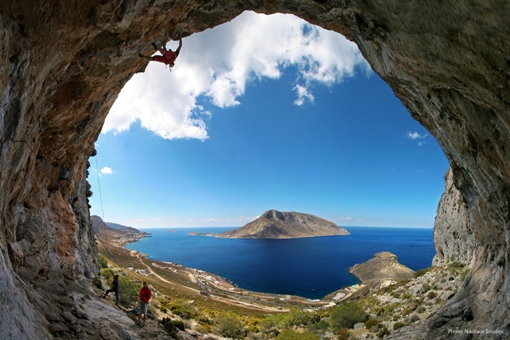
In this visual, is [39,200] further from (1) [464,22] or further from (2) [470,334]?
(2) [470,334]

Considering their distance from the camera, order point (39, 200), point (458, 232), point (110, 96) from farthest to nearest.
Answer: point (458, 232) < point (110, 96) < point (39, 200)

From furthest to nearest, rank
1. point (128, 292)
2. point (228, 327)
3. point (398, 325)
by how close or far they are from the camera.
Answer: point (228, 327) → point (128, 292) → point (398, 325)

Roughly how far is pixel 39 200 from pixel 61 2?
34.6ft

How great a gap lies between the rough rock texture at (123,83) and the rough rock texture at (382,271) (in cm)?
6122

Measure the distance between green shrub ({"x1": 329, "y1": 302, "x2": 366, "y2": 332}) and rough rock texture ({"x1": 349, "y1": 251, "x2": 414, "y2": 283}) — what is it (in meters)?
50.8

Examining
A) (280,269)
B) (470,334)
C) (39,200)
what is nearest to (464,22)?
(470,334)

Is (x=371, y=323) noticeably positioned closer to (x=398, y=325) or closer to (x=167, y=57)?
(x=398, y=325)

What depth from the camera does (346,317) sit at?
809 inches

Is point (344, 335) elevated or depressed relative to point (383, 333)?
depressed

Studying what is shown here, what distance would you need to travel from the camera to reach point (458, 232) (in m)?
27.0

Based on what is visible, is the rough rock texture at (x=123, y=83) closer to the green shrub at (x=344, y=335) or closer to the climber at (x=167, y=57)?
the climber at (x=167, y=57)

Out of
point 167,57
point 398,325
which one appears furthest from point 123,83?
point 398,325

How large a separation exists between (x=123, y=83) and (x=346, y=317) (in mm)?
24577

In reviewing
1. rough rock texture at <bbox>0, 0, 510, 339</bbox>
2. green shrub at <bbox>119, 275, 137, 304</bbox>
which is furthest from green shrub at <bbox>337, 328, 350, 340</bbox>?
green shrub at <bbox>119, 275, 137, 304</bbox>
